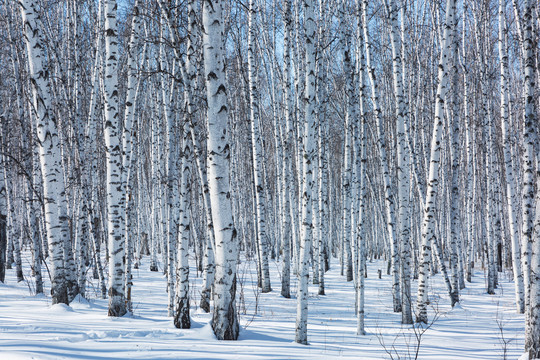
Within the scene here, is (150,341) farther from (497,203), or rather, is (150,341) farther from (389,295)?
(497,203)

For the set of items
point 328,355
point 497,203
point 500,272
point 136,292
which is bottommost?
point 500,272

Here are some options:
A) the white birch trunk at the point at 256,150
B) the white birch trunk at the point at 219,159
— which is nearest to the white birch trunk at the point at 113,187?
the white birch trunk at the point at 219,159

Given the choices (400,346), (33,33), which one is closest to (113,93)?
(33,33)

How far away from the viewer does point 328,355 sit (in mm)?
4805

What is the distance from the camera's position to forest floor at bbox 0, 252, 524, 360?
4227 millimetres

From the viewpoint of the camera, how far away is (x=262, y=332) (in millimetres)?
6219

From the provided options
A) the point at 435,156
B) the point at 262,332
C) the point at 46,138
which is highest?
the point at 46,138

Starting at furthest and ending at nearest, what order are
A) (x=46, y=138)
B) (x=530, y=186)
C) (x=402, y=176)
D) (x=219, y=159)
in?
(x=402, y=176), (x=530, y=186), (x=46, y=138), (x=219, y=159)

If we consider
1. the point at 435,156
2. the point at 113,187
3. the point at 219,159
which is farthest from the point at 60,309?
the point at 435,156

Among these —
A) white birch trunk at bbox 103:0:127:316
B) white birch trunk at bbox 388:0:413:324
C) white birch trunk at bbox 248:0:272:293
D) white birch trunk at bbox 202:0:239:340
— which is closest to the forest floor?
white birch trunk at bbox 103:0:127:316

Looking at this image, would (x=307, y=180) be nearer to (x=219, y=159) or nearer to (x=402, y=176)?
(x=219, y=159)

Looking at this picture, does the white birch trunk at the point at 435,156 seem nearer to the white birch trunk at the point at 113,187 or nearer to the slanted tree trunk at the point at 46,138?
the white birch trunk at the point at 113,187

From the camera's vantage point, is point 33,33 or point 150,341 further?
point 33,33

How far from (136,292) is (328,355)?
27.6 feet
